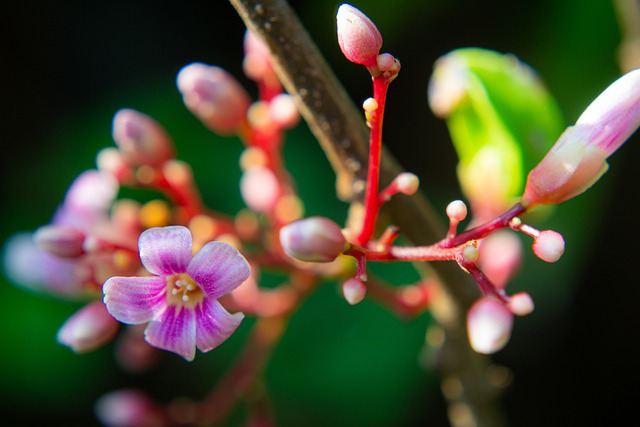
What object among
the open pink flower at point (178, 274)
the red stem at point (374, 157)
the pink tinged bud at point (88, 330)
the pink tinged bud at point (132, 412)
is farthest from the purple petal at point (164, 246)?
the pink tinged bud at point (132, 412)

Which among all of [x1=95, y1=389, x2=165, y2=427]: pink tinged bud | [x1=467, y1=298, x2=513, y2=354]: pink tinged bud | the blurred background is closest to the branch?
[x1=467, y1=298, x2=513, y2=354]: pink tinged bud

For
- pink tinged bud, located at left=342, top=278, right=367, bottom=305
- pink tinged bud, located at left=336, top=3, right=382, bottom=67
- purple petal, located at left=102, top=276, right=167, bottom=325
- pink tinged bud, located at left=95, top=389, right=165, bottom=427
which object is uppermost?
pink tinged bud, located at left=336, top=3, right=382, bottom=67

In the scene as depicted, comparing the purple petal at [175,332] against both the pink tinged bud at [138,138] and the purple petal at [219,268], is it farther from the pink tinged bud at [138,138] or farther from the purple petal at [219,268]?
the pink tinged bud at [138,138]

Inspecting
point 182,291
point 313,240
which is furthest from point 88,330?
point 313,240

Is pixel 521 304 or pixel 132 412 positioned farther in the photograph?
pixel 132 412

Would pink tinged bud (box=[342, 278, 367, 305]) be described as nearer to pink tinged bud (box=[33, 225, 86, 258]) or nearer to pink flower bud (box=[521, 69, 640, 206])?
pink flower bud (box=[521, 69, 640, 206])

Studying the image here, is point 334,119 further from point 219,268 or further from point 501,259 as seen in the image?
point 501,259
